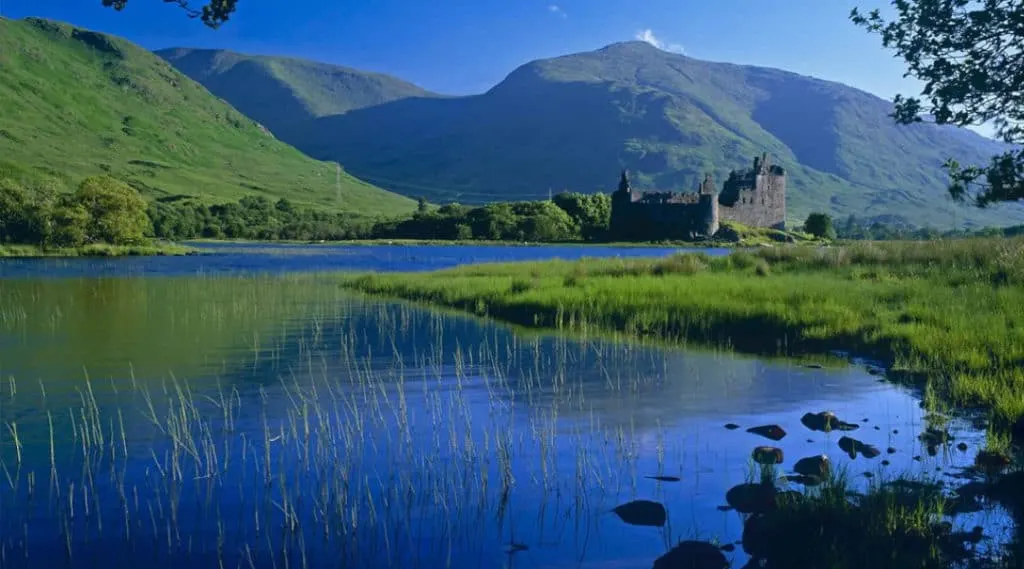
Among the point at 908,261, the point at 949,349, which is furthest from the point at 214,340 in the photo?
the point at 908,261

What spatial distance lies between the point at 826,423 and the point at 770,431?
3.96 feet

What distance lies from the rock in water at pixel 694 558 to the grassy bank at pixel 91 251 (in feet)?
302

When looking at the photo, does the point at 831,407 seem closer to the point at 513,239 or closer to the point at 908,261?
the point at 908,261

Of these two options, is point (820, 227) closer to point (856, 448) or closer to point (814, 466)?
point (856, 448)

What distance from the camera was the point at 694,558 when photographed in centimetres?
911

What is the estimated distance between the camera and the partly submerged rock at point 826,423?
15.2m

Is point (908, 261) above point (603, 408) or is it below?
above

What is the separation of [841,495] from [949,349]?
11.1 m

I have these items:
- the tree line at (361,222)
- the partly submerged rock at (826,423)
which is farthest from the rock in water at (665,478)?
the tree line at (361,222)

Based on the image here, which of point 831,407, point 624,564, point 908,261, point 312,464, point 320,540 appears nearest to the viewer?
point 624,564

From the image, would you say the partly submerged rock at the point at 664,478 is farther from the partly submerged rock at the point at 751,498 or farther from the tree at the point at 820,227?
the tree at the point at 820,227

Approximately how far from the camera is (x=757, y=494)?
10.9 m

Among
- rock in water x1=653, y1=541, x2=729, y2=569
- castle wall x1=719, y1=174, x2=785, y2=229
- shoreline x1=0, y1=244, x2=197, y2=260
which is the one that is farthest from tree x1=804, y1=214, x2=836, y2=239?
rock in water x1=653, y1=541, x2=729, y2=569

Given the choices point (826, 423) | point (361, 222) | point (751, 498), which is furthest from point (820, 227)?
point (751, 498)
